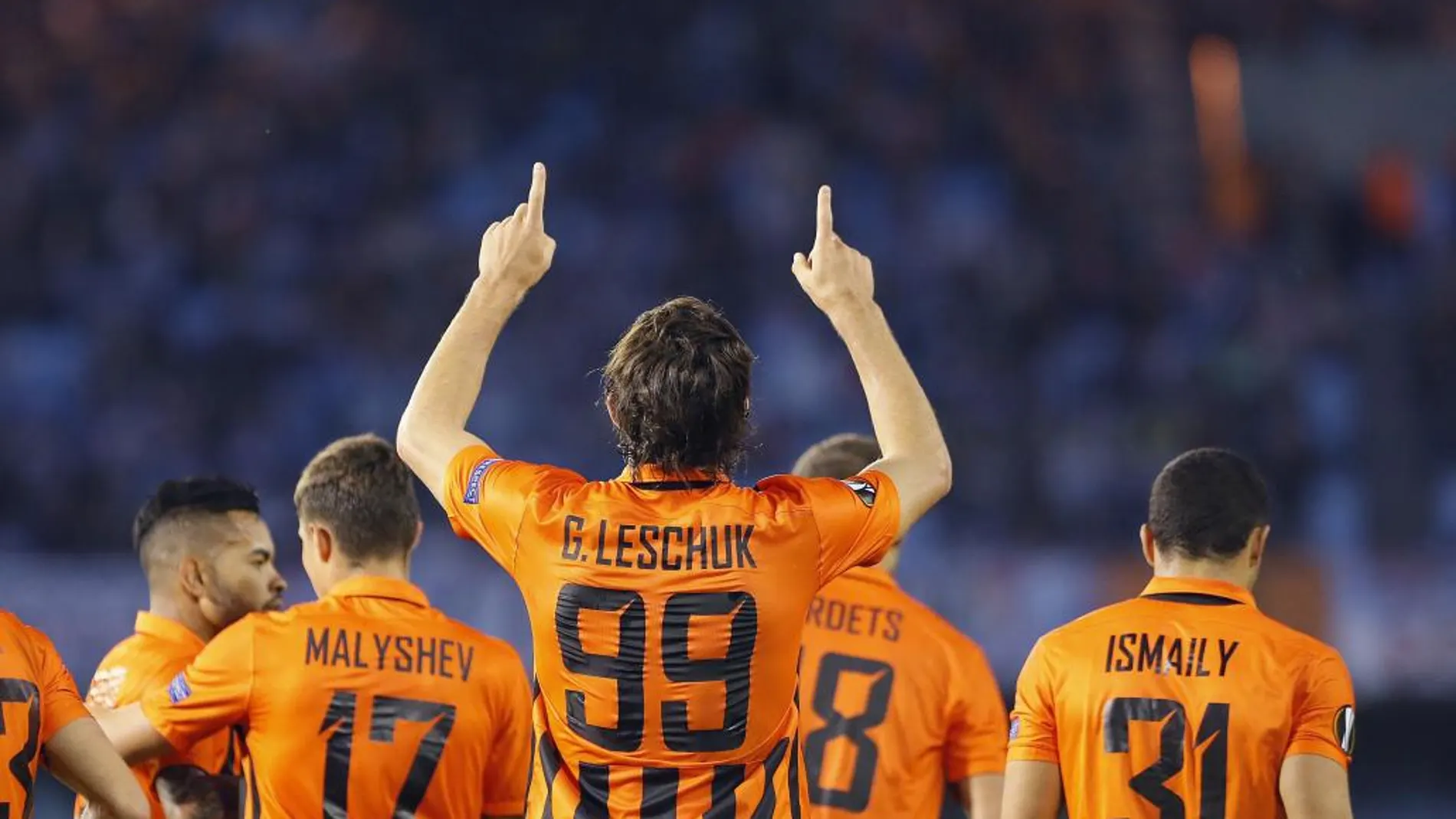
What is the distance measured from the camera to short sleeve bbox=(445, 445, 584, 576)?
3.40 metres

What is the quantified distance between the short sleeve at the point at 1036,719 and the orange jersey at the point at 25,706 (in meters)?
2.13

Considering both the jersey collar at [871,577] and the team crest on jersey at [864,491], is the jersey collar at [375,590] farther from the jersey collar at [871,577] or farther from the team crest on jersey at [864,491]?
the team crest on jersey at [864,491]

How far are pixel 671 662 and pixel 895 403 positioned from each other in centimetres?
64

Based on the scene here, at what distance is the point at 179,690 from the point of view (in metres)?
4.21

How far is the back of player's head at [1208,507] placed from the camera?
4461 millimetres

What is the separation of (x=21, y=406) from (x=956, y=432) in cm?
621

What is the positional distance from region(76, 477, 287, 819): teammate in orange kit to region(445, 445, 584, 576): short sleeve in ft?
5.47

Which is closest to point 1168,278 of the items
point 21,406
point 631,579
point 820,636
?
point 21,406

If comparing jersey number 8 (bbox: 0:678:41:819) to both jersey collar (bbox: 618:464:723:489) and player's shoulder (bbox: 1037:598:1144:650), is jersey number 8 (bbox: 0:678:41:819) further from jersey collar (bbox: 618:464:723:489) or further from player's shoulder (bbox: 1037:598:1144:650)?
player's shoulder (bbox: 1037:598:1144:650)

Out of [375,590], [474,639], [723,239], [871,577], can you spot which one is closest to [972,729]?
[871,577]

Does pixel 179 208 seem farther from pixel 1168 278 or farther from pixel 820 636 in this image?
pixel 820 636

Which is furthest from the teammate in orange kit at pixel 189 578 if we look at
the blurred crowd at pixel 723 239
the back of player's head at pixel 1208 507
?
the blurred crowd at pixel 723 239

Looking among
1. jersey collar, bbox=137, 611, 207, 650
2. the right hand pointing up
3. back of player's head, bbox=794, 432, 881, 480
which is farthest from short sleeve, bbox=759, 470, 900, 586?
jersey collar, bbox=137, 611, 207, 650

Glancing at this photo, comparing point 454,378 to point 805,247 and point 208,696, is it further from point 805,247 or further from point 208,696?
point 805,247
